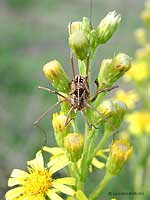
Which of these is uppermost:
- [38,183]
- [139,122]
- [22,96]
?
[22,96]

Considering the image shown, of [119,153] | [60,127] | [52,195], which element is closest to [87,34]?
[60,127]

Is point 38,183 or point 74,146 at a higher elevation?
point 74,146

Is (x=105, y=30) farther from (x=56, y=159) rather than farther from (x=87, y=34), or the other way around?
(x=56, y=159)

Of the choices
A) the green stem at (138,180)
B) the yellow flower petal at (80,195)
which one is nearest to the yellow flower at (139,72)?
the green stem at (138,180)

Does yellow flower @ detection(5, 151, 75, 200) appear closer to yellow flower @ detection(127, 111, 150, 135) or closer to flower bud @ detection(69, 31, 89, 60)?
flower bud @ detection(69, 31, 89, 60)

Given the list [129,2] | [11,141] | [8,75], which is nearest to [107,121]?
[11,141]

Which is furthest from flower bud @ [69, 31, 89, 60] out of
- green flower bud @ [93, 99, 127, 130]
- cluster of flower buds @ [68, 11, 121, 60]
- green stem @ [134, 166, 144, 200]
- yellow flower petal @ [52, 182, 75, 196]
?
green stem @ [134, 166, 144, 200]

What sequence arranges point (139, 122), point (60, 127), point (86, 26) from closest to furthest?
1. point (86, 26)
2. point (60, 127)
3. point (139, 122)
